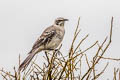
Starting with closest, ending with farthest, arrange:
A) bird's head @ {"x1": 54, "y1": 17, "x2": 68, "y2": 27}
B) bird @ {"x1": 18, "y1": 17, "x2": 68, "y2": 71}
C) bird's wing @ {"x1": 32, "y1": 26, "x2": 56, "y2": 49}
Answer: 1. bird @ {"x1": 18, "y1": 17, "x2": 68, "y2": 71}
2. bird's wing @ {"x1": 32, "y1": 26, "x2": 56, "y2": 49}
3. bird's head @ {"x1": 54, "y1": 17, "x2": 68, "y2": 27}

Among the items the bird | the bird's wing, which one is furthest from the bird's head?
the bird's wing

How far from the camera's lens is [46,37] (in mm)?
11914

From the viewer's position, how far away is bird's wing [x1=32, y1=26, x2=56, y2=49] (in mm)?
11477

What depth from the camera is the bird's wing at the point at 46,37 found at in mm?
11477

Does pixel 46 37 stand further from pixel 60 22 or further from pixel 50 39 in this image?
pixel 60 22

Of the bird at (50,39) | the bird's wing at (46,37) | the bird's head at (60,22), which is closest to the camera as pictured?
the bird at (50,39)

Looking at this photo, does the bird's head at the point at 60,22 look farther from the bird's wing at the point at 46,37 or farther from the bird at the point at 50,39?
the bird's wing at the point at 46,37

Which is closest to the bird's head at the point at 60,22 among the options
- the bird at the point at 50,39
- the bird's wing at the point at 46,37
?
the bird at the point at 50,39

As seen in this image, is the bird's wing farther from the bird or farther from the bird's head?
the bird's head

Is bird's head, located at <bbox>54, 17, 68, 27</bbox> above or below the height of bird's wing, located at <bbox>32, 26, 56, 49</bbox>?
above

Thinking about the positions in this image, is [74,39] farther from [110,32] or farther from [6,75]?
[6,75]

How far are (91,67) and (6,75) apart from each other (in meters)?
1.30

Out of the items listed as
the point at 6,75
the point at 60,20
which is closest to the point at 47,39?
the point at 60,20

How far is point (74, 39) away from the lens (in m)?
4.45
